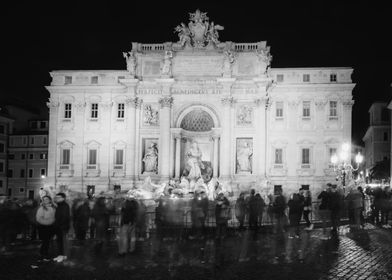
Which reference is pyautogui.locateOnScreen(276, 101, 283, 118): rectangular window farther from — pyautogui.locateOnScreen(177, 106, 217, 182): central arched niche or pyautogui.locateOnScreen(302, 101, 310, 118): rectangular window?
pyautogui.locateOnScreen(177, 106, 217, 182): central arched niche

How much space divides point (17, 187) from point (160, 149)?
82.6 ft

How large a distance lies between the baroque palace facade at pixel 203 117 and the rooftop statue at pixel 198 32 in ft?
0.28

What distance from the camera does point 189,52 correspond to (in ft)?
154

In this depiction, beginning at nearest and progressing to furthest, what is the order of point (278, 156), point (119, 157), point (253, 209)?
1. point (253, 209)
2. point (278, 156)
3. point (119, 157)

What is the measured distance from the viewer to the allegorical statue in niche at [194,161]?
44625 mm

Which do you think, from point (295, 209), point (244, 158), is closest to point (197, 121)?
point (244, 158)

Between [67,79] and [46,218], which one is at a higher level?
[67,79]

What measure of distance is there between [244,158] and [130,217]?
31.0 metres

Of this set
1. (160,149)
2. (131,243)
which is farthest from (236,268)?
(160,149)

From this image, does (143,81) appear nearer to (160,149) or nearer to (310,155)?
(160,149)

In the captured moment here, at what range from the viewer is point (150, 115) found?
47.3 m

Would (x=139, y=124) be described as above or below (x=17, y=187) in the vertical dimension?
above

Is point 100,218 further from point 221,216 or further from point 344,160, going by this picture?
point 344,160

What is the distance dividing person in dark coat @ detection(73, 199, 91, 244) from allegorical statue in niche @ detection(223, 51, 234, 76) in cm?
2837
